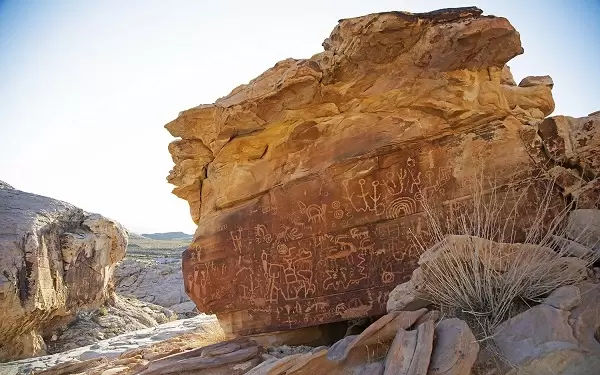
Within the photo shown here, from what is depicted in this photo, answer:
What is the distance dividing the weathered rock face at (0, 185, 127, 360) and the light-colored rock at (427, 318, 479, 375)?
10.5 meters

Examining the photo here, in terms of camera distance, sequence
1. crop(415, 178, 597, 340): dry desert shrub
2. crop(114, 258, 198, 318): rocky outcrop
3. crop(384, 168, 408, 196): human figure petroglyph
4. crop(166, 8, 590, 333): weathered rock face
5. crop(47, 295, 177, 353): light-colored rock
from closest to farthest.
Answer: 1. crop(415, 178, 597, 340): dry desert shrub
2. crop(166, 8, 590, 333): weathered rock face
3. crop(384, 168, 408, 196): human figure petroglyph
4. crop(47, 295, 177, 353): light-colored rock
5. crop(114, 258, 198, 318): rocky outcrop

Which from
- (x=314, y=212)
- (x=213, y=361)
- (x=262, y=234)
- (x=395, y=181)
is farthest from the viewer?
(x=262, y=234)

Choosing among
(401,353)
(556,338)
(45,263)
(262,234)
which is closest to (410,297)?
(401,353)

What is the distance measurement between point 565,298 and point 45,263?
12.5 metres

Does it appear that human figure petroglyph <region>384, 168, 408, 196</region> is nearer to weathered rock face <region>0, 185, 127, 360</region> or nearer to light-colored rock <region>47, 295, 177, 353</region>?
weathered rock face <region>0, 185, 127, 360</region>

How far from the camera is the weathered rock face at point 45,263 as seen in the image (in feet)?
32.1

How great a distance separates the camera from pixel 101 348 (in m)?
8.47

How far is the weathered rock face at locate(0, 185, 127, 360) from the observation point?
9.78 metres

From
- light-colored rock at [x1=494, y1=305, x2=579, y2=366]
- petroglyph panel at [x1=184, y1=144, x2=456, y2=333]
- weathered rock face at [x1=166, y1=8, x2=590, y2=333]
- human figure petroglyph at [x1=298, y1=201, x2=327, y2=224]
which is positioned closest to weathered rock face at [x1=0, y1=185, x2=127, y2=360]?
weathered rock face at [x1=166, y1=8, x2=590, y2=333]

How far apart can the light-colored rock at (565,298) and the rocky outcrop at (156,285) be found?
49.9 ft

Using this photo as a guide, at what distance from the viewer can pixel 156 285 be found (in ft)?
62.0

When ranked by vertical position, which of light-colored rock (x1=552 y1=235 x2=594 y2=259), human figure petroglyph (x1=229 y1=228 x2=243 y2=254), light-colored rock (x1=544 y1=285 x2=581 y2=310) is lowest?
light-colored rock (x1=544 y1=285 x2=581 y2=310)

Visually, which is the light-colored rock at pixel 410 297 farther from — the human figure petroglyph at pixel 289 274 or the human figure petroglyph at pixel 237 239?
the human figure petroglyph at pixel 237 239

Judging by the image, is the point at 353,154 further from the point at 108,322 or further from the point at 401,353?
the point at 108,322
